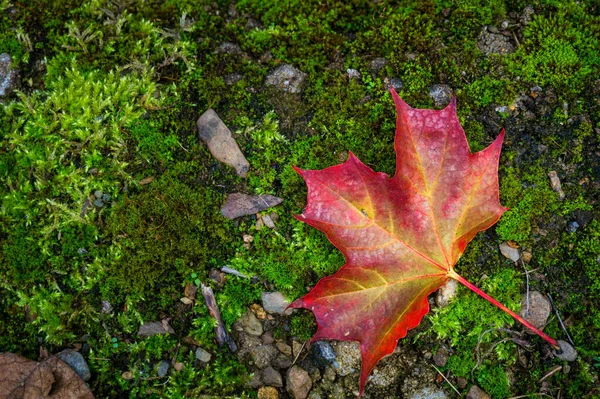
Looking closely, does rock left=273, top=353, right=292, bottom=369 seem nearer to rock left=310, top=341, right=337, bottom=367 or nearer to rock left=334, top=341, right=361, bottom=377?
rock left=310, top=341, right=337, bottom=367

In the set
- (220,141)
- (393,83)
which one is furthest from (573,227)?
(220,141)

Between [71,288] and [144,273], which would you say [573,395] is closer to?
[144,273]

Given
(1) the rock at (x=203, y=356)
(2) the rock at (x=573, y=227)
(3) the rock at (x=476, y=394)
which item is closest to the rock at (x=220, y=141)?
(1) the rock at (x=203, y=356)

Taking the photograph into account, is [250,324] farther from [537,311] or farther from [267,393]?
[537,311]

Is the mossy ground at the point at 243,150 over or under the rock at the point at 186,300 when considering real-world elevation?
over

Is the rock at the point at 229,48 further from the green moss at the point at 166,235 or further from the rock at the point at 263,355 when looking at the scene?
the rock at the point at 263,355

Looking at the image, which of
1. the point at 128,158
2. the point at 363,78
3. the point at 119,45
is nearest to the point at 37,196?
the point at 128,158
